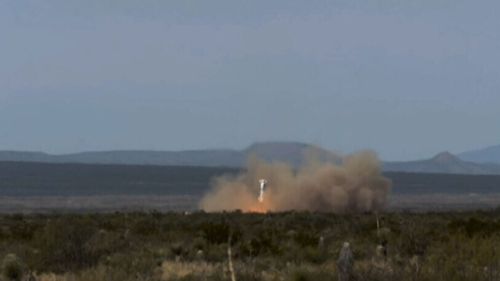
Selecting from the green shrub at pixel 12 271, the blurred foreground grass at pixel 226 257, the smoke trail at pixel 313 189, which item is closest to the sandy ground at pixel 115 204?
the smoke trail at pixel 313 189

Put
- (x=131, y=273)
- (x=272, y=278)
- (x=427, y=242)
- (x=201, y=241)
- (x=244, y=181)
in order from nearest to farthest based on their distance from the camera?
(x=272, y=278) → (x=131, y=273) → (x=427, y=242) → (x=201, y=241) → (x=244, y=181)

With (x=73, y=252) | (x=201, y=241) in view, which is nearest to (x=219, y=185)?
(x=201, y=241)

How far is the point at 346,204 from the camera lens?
67.3m

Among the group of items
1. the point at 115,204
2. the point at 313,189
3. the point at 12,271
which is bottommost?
the point at 115,204

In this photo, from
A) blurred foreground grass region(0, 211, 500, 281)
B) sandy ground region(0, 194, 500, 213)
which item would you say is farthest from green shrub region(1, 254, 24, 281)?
sandy ground region(0, 194, 500, 213)

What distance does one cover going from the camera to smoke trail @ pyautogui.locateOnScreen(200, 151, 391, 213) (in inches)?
2672

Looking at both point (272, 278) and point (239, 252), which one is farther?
point (239, 252)

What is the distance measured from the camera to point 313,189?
70.1 metres

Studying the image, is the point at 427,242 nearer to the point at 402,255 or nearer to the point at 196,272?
the point at 402,255

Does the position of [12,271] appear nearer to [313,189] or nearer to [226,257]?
[226,257]

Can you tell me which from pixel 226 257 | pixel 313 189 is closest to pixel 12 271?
pixel 226 257

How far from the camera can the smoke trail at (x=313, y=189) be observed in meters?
67.9

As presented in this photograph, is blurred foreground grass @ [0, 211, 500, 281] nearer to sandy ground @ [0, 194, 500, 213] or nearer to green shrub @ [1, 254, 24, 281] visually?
green shrub @ [1, 254, 24, 281]

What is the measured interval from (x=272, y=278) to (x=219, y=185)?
2454 inches
